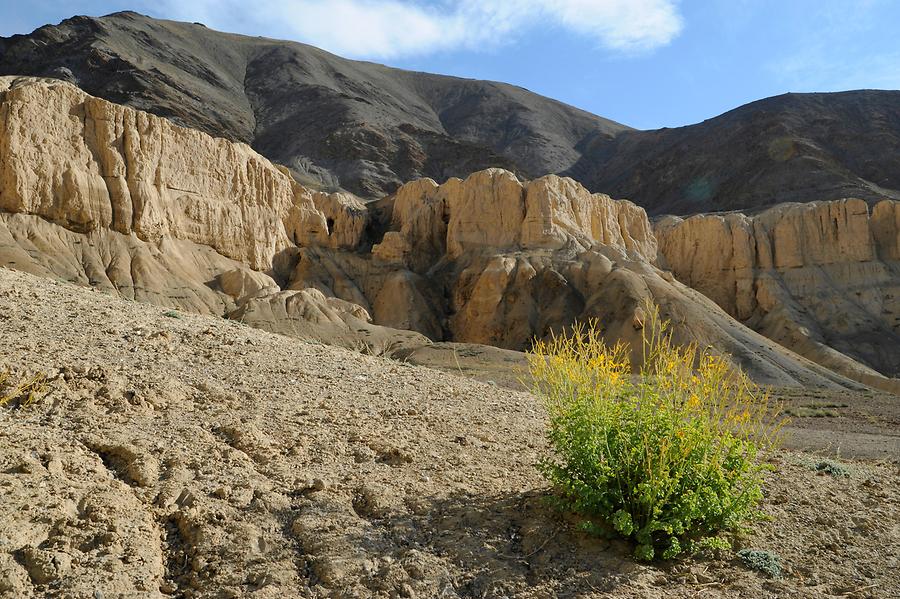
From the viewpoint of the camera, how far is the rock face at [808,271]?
52.9 m

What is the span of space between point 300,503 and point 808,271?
62.1 metres

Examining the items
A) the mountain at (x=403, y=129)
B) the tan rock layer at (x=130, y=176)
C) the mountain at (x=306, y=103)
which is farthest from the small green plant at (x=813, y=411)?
the mountain at (x=306, y=103)

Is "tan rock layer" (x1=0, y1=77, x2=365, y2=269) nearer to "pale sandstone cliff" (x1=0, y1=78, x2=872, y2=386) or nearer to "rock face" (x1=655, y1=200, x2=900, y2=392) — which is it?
"pale sandstone cliff" (x1=0, y1=78, x2=872, y2=386)

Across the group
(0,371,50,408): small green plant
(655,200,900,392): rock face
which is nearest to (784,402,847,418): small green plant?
(655,200,900,392): rock face

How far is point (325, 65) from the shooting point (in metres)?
139

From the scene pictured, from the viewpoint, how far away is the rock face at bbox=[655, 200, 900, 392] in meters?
52.9

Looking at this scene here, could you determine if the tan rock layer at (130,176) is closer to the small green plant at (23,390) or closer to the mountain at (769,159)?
the small green plant at (23,390)

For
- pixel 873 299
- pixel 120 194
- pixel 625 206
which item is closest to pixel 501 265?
pixel 625 206

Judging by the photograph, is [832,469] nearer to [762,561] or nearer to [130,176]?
[762,561]

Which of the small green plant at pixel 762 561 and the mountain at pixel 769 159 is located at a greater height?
the mountain at pixel 769 159

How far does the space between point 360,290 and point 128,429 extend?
155 feet

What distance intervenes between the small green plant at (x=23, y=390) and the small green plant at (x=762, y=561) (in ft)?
21.6

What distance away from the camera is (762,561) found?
5.75 metres

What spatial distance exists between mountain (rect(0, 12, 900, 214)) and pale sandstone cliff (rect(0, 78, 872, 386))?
125ft
